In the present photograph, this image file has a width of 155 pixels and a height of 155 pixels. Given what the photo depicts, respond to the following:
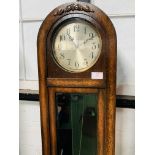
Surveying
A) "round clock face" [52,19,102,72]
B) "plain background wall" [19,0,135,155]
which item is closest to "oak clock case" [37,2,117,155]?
"round clock face" [52,19,102,72]

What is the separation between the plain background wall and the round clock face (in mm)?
325

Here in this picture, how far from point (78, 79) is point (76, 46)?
0.15m

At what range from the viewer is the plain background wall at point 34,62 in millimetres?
1251

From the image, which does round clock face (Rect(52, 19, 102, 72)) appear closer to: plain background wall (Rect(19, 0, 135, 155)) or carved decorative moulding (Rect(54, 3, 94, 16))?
carved decorative moulding (Rect(54, 3, 94, 16))

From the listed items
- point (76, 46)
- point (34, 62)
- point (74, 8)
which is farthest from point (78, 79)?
point (34, 62)

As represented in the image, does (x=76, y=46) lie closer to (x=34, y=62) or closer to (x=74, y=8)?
(x=74, y=8)

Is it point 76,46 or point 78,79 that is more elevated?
point 76,46

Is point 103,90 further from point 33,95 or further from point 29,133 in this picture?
point 29,133

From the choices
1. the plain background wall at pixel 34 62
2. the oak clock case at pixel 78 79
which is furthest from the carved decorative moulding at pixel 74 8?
the plain background wall at pixel 34 62

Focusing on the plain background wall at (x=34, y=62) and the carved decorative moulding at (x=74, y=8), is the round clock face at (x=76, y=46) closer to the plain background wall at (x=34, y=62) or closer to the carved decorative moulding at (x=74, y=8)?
the carved decorative moulding at (x=74, y=8)

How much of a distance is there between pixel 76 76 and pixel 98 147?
→ 1.09 ft

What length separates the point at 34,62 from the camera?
1.44 metres

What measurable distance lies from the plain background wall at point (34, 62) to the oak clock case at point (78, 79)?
12.5 inches
